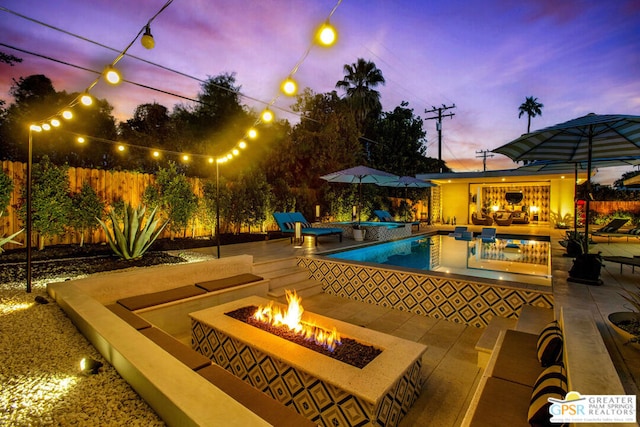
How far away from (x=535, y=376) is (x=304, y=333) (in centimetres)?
195

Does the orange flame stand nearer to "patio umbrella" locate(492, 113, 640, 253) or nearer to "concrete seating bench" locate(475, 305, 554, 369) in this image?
"concrete seating bench" locate(475, 305, 554, 369)

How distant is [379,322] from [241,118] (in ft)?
47.4

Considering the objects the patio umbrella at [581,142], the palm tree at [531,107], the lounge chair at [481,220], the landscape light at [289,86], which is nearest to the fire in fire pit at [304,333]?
the landscape light at [289,86]

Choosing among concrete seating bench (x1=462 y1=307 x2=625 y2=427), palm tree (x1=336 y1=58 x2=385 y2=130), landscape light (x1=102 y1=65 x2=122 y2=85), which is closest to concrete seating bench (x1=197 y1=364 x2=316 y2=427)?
concrete seating bench (x1=462 y1=307 x2=625 y2=427)

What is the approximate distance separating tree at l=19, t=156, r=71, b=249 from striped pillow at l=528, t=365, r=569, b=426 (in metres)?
8.52

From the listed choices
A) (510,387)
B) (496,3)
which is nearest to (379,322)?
(510,387)

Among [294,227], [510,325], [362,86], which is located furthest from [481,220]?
[510,325]

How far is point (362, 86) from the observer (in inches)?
934

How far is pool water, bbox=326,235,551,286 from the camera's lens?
23.1 ft

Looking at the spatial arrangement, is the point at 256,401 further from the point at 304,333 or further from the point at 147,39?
the point at 147,39

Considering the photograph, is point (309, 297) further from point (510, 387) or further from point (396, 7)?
point (396, 7)

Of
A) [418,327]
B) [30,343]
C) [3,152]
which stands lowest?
[418,327]

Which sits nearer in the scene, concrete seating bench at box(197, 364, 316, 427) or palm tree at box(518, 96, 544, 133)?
concrete seating bench at box(197, 364, 316, 427)

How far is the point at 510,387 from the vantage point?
2.09 m
